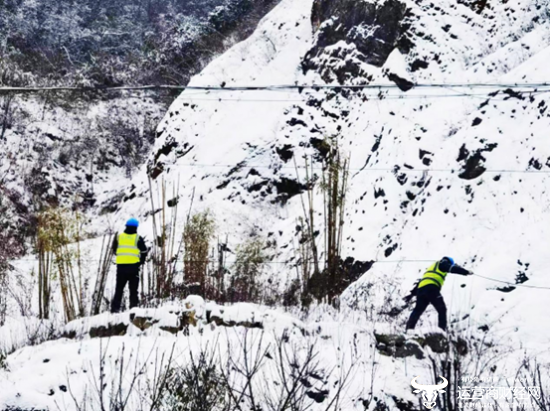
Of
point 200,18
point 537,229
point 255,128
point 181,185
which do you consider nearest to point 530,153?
point 537,229

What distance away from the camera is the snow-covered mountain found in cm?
739

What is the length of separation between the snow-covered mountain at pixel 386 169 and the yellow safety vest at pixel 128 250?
2591 millimetres

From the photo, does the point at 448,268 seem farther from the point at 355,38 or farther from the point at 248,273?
the point at 355,38

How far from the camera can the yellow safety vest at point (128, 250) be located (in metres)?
9.78

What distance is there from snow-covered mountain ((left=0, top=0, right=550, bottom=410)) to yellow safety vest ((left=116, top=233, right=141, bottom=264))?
2.59m

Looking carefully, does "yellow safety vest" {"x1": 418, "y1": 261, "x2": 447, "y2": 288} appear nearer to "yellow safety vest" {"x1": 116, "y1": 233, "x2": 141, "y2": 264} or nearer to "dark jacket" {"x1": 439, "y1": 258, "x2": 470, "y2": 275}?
"dark jacket" {"x1": 439, "y1": 258, "x2": 470, "y2": 275}

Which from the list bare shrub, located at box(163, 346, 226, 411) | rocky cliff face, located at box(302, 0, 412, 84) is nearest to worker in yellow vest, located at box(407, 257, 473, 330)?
bare shrub, located at box(163, 346, 226, 411)

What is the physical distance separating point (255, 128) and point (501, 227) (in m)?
11.0

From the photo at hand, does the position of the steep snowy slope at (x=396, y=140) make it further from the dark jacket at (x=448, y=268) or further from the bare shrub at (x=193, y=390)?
the bare shrub at (x=193, y=390)

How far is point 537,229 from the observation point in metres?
→ 10.7

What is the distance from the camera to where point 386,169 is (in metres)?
15.6

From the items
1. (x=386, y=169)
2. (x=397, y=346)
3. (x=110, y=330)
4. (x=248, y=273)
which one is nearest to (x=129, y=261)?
(x=110, y=330)

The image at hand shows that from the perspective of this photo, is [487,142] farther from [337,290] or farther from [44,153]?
[44,153]

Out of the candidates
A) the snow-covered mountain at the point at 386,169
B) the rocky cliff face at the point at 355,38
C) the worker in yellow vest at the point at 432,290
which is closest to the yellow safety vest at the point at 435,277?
the worker in yellow vest at the point at 432,290
